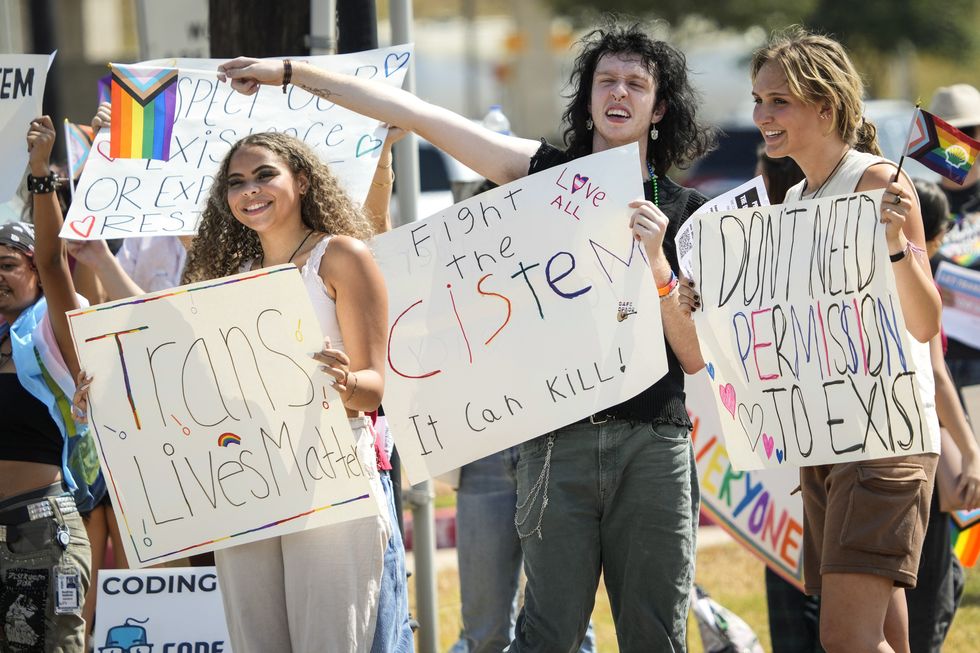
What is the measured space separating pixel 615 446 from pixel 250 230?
1180 millimetres

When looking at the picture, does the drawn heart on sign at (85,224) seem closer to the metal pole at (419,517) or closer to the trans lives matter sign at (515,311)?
the trans lives matter sign at (515,311)

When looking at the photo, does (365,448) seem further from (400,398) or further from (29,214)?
(29,214)

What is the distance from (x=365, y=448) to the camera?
3629 millimetres

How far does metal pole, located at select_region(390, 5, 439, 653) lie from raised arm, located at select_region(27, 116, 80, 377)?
4.47 feet

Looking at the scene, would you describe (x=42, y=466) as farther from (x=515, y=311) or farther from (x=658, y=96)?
(x=658, y=96)

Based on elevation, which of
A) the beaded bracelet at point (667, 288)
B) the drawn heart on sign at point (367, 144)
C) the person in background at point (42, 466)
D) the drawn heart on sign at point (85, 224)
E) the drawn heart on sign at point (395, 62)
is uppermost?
the drawn heart on sign at point (395, 62)

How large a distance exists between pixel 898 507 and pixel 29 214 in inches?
138

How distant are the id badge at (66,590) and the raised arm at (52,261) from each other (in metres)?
0.60

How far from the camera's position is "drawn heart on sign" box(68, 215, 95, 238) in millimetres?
4344

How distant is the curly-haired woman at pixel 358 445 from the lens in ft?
11.5

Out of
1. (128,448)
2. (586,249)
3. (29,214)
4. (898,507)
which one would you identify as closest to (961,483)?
(898,507)

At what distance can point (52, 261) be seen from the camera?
14.2 ft

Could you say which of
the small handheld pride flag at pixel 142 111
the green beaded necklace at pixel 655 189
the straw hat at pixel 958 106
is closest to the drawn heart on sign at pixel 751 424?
the green beaded necklace at pixel 655 189

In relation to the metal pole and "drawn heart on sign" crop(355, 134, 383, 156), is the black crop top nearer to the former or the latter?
"drawn heart on sign" crop(355, 134, 383, 156)
